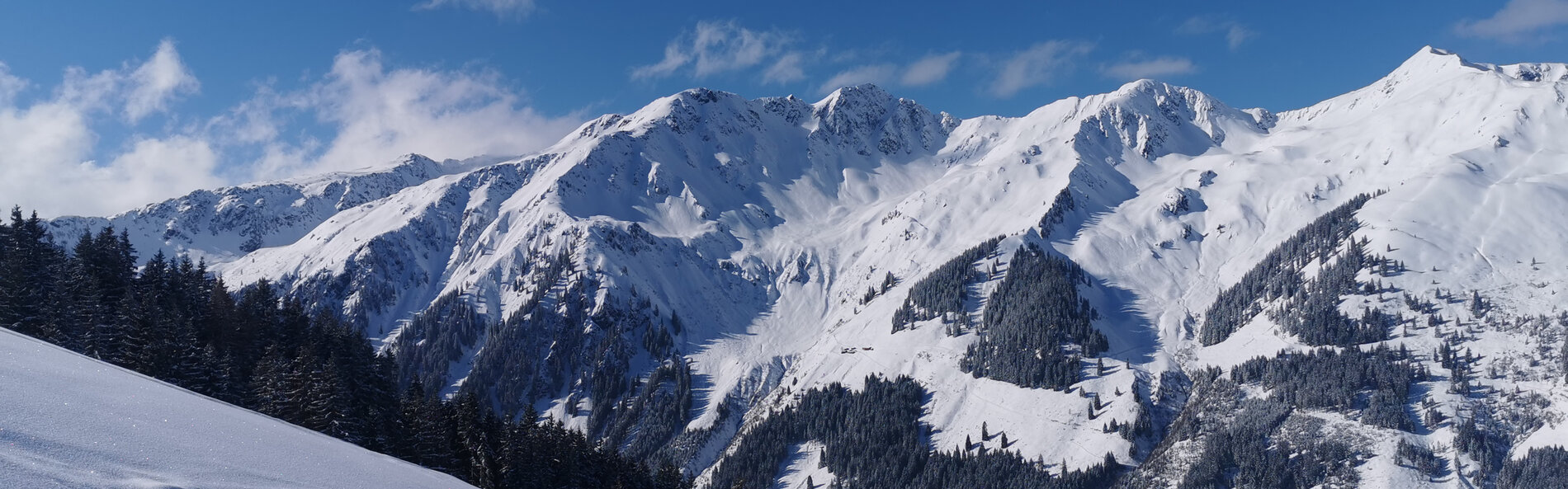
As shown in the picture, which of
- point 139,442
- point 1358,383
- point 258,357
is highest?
point 258,357

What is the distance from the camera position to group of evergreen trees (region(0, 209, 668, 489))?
59.3 m

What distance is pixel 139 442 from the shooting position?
20375 millimetres

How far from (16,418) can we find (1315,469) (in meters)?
202

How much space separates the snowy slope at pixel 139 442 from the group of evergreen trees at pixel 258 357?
28.6 metres

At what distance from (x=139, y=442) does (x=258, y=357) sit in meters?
63.0

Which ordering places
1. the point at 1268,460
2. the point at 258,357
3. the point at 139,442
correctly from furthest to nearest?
the point at 1268,460
the point at 258,357
the point at 139,442

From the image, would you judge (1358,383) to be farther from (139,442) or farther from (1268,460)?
(139,442)

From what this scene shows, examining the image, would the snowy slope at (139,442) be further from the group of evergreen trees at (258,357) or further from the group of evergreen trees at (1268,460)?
the group of evergreen trees at (1268,460)

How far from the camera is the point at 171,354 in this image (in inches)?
2299

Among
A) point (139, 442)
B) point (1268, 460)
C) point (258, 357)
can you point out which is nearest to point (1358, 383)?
point (1268, 460)

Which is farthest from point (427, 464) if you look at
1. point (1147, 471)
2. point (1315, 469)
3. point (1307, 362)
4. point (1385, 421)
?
point (1307, 362)

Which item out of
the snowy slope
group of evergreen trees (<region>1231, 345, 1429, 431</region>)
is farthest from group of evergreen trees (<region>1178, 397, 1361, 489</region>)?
A: the snowy slope

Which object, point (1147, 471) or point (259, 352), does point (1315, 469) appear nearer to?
point (1147, 471)

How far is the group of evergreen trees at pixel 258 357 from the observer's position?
194 feet
